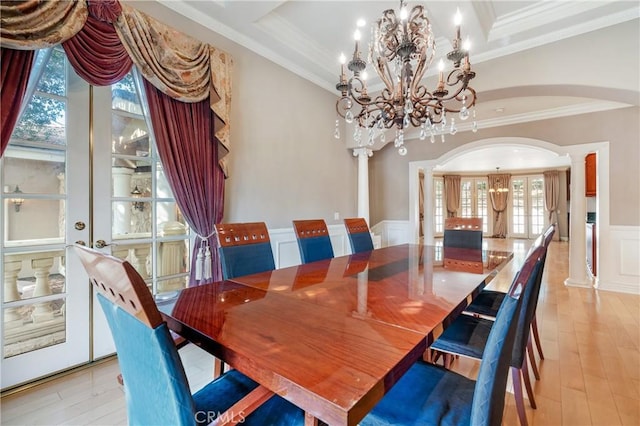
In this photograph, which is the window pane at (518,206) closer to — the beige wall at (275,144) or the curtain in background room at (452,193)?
the curtain in background room at (452,193)

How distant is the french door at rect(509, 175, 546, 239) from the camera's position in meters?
10.4

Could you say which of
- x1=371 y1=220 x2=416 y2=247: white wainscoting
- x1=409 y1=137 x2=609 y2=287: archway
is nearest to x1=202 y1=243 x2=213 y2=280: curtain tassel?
x1=371 y1=220 x2=416 y2=247: white wainscoting

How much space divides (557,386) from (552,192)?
1048 centimetres

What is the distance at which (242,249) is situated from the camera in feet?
6.22

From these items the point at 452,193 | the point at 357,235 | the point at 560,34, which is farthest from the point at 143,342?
the point at 452,193

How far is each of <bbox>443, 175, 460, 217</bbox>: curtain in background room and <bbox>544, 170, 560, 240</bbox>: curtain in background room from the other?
2.82 meters

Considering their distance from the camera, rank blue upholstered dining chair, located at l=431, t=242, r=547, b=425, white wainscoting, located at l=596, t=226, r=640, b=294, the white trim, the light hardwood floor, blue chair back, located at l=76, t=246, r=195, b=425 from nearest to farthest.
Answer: blue chair back, located at l=76, t=246, r=195, b=425 → blue upholstered dining chair, located at l=431, t=242, r=547, b=425 → the light hardwood floor → white wainscoting, located at l=596, t=226, r=640, b=294 → the white trim

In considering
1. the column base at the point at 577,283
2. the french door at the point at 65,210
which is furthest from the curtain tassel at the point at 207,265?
the column base at the point at 577,283

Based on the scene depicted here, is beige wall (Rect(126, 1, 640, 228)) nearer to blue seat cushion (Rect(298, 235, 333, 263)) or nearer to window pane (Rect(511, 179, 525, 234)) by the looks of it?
blue seat cushion (Rect(298, 235, 333, 263))

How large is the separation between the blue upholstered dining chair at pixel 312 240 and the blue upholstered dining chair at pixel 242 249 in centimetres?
34

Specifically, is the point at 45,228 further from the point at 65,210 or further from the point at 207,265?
the point at 207,265

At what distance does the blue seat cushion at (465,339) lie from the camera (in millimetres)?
1385

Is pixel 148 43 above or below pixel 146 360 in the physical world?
above

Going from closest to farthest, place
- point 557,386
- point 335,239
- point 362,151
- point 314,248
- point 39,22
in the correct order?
point 39,22
point 557,386
point 314,248
point 335,239
point 362,151
